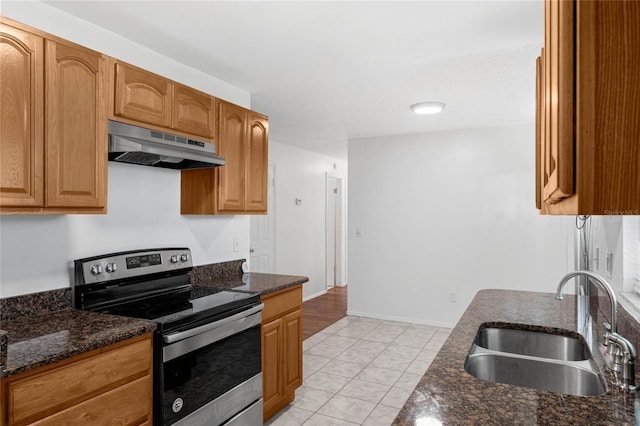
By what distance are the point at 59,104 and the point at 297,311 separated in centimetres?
199

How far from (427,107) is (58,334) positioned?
10.8 feet

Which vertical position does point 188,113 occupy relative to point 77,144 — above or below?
above

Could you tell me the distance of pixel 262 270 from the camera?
5418 millimetres

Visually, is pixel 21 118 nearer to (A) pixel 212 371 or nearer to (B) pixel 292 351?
(A) pixel 212 371

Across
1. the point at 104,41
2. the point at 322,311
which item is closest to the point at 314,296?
the point at 322,311

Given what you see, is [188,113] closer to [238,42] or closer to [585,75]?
A: [238,42]

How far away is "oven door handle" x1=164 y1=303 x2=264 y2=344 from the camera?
184 centimetres

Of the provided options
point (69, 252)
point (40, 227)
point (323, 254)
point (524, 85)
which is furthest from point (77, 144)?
point (323, 254)

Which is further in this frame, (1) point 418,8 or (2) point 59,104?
(1) point 418,8

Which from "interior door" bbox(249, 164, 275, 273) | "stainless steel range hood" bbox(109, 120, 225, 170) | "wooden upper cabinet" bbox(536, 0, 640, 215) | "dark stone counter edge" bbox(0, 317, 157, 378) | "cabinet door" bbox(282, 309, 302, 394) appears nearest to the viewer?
"wooden upper cabinet" bbox(536, 0, 640, 215)

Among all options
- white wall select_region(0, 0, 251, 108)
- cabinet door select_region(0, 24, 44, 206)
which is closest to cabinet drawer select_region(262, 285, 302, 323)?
cabinet door select_region(0, 24, 44, 206)

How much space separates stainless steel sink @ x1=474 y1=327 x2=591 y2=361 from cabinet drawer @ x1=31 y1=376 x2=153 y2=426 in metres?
1.47

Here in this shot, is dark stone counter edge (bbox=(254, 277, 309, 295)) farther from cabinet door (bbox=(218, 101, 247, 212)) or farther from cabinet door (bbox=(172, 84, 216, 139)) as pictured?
cabinet door (bbox=(172, 84, 216, 139))

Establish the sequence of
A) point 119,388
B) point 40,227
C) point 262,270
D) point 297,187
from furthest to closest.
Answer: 1. point 297,187
2. point 262,270
3. point 40,227
4. point 119,388
